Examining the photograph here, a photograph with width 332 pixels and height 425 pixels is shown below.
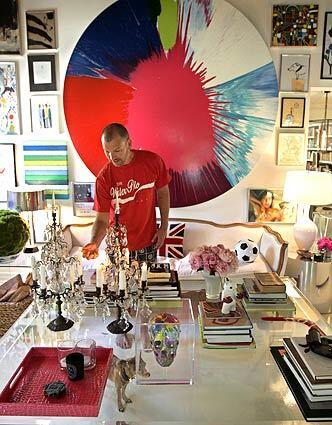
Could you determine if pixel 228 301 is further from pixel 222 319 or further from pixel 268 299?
pixel 268 299

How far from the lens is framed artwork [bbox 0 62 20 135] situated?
159 inches

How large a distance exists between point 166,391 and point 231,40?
10.7 ft

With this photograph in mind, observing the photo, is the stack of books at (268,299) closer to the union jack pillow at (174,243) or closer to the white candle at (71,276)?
the white candle at (71,276)

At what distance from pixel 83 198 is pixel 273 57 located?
2197 mm

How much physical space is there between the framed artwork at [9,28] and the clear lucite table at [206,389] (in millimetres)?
2934

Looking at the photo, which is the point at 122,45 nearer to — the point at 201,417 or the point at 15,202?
the point at 15,202

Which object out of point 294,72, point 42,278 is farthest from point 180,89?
point 42,278

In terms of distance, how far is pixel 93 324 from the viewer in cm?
205

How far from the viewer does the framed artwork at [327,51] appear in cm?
387

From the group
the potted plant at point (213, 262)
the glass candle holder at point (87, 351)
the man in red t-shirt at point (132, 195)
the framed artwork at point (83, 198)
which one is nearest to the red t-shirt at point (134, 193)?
the man in red t-shirt at point (132, 195)

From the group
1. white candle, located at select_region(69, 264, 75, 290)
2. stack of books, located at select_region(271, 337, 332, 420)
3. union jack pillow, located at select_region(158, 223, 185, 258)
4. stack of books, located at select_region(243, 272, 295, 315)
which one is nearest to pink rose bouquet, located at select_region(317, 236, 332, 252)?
union jack pillow, located at select_region(158, 223, 185, 258)

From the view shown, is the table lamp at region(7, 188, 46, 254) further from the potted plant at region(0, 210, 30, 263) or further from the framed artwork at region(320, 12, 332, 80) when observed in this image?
the framed artwork at region(320, 12, 332, 80)

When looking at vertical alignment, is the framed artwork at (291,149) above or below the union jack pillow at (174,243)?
above

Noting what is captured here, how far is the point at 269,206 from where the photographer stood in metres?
4.12
